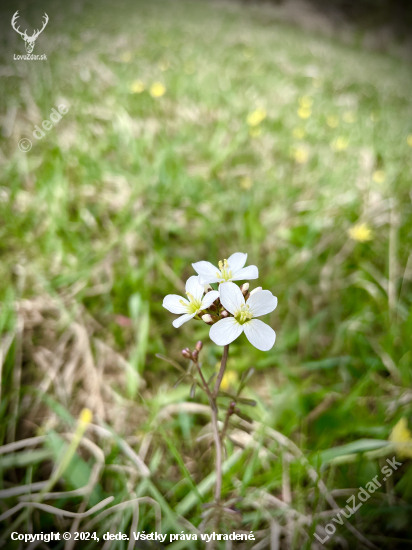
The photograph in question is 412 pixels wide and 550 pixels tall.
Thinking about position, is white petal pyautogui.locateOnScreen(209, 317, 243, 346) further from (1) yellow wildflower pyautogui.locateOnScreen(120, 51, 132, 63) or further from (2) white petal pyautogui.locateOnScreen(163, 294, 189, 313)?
(1) yellow wildflower pyautogui.locateOnScreen(120, 51, 132, 63)

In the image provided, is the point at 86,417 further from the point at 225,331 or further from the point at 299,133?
the point at 299,133

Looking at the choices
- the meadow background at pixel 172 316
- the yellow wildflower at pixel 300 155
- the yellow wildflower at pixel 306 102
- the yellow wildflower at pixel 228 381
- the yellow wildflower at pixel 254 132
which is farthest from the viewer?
the yellow wildflower at pixel 306 102

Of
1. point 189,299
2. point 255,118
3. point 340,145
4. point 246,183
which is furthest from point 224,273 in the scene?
point 340,145

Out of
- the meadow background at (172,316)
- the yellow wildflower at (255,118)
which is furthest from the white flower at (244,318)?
the yellow wildflower at (255,118)

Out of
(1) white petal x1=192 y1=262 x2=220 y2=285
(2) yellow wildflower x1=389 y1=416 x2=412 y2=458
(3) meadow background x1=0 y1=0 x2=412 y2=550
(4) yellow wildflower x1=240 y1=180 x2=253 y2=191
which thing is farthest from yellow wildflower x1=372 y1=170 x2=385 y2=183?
(1) white petal x1=192 y1=262 x2=220 y2=285

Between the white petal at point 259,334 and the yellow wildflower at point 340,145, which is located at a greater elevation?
the yellow wildflower at point 340,145

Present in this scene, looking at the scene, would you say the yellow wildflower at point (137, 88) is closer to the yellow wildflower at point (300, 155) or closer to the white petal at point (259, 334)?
the yellow wildflower at point (300, 155)
